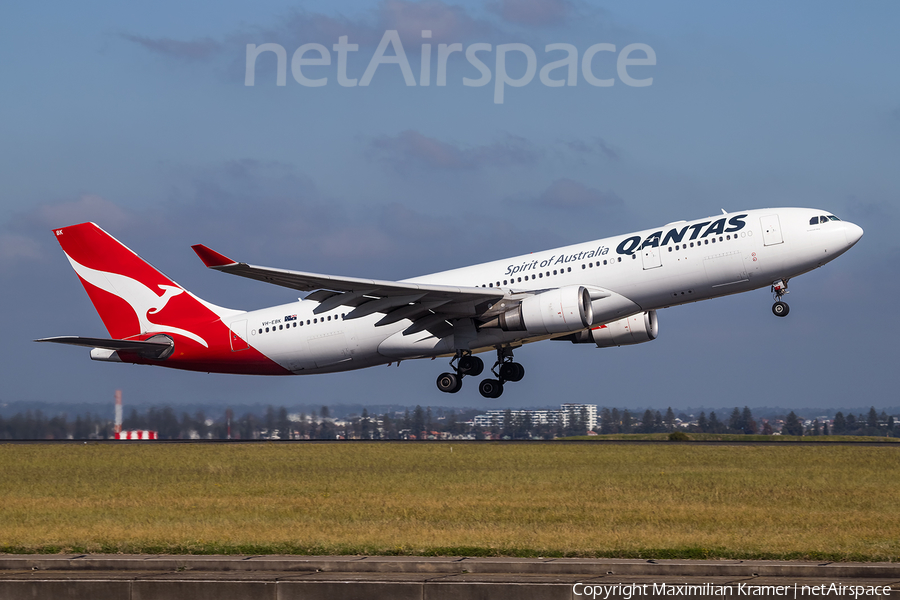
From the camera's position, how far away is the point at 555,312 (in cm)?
3359

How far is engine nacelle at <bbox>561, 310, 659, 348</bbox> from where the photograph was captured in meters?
39.4

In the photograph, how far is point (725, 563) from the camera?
612 inches

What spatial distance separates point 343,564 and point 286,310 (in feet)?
80.8

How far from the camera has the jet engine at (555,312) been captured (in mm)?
33375

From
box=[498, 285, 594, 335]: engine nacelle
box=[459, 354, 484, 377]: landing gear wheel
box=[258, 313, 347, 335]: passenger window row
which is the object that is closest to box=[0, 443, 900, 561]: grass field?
box=[459, 354, 484, 377]: landing gear wheel

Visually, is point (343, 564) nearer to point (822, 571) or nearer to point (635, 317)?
point (822, 571)

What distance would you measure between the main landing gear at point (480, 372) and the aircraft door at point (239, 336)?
321 inches

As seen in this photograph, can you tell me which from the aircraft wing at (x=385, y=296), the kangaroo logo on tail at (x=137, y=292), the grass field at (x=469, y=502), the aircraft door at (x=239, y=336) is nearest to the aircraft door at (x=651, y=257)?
the aircraft wing at (x=385, y=296)

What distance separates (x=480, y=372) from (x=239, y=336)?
33.0 ft

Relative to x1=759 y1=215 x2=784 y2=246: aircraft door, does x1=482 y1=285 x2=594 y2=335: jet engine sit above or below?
below

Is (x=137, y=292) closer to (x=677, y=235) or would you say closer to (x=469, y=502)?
(x=469, y=502)

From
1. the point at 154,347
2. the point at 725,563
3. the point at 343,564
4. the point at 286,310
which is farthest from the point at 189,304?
the point at 725,563

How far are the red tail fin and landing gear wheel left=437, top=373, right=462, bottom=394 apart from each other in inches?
379

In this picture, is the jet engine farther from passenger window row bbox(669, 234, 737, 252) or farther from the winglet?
the winglet
